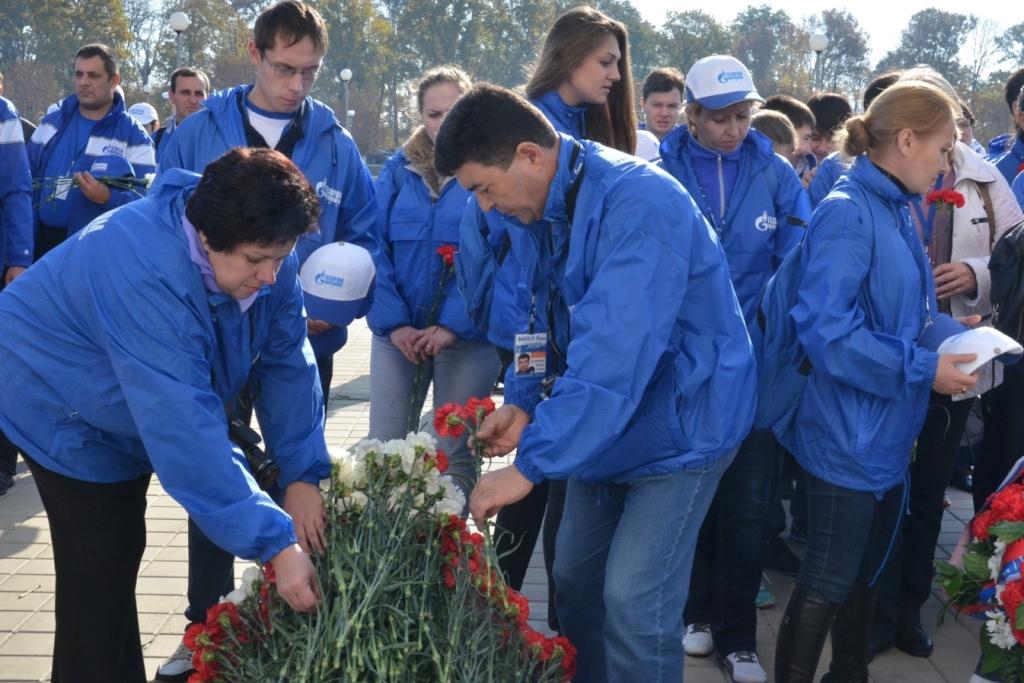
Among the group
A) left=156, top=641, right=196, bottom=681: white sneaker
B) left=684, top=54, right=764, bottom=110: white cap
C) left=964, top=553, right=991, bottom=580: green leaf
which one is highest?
left=684, top=54, right=764, bottom=110: white cap

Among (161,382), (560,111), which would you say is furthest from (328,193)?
(161,382)

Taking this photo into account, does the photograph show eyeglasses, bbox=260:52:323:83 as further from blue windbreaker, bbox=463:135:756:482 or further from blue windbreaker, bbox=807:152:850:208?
blue windbreaker, bbox=807:152:850:208

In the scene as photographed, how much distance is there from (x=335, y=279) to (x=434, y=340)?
2.22 feet

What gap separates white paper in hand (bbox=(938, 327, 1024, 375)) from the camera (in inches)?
124

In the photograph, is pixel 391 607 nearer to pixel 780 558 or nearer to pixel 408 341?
pixel 408 341

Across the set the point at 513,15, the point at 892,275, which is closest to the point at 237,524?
the point at 892,275

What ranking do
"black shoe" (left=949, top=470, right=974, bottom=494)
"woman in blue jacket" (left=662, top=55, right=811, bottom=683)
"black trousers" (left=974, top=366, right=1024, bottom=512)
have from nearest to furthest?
"woman in blue jacket" (left=662, top=55, right=811, bottom=683) < "black trousers" (left=974, top=366, right=1024, bottom=512) < "black shoe" (left=949, top=470, right=974, bottom=494)

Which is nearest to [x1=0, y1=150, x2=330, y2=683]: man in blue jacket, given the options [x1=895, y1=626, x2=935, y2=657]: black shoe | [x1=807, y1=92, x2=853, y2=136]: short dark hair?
[x1=895, y1=626, x2=935, y2=657]: black shoe

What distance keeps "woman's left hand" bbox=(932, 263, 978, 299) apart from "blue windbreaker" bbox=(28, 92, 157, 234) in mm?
4015

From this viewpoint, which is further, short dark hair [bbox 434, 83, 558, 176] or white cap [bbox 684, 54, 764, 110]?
white cap [bbox 684, 54, 764, 110]

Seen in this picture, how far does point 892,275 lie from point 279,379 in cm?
163

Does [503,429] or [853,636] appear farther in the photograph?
[853,636]

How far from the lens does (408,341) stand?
450 centimetres

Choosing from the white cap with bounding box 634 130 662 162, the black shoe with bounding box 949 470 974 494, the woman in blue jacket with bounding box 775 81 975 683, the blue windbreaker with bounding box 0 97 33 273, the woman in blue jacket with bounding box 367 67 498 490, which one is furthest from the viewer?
the black shoe with bounding box 949 470 974 494
